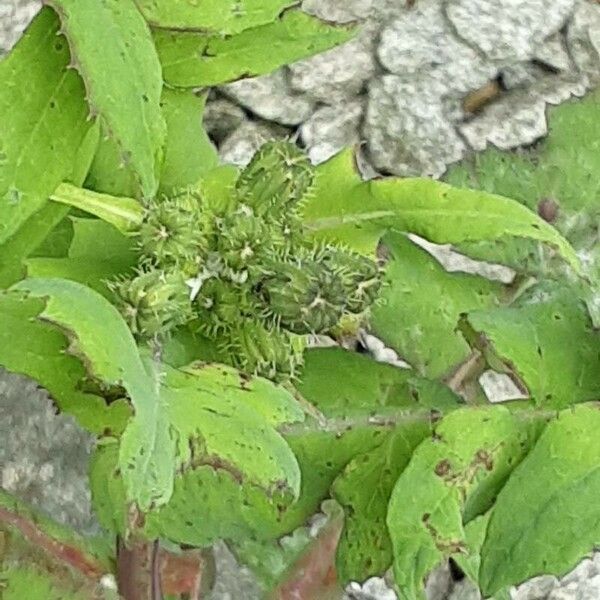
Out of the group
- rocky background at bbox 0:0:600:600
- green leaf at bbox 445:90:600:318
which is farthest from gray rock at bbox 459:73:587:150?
green leaf at bbox 445:90:600:318

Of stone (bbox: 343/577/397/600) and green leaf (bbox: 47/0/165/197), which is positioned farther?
stone (bbox: 343/577/397/600)

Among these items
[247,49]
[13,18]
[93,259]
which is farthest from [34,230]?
[13,18]

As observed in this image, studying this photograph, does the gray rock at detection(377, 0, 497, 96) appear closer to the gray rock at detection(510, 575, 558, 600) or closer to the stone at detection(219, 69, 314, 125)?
the stone at detection(219, 69, 314, 125)

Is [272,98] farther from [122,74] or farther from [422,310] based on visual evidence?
[122,74]

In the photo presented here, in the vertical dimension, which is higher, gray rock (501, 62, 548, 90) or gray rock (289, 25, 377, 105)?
gray rock (289, 25, 377, 105)

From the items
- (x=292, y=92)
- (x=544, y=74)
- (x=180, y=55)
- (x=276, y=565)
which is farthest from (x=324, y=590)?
(x=544, y=74)

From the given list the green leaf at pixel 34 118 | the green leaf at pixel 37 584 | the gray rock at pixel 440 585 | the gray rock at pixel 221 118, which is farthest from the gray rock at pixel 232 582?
the green leaf at pixel 34 118

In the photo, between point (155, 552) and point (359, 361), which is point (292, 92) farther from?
point (155, 552)
